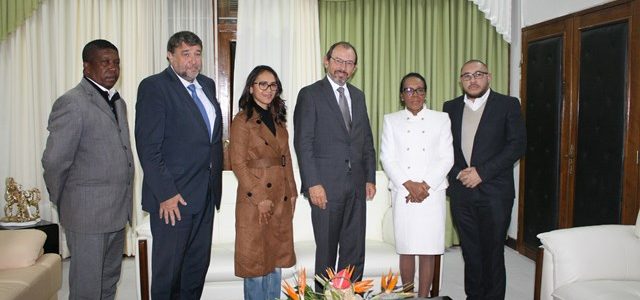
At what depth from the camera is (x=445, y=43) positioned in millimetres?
4945

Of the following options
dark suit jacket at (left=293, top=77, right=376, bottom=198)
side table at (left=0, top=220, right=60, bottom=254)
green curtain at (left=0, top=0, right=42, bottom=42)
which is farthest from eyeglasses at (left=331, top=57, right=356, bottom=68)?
green curtain at (left=0, top=0, right=42, bottom=42)

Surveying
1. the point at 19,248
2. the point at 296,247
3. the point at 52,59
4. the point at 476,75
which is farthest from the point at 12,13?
the point at 476,75

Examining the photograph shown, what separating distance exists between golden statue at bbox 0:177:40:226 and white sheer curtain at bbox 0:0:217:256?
1.17ft

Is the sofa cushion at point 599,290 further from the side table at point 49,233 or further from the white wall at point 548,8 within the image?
the side table at point 49,233

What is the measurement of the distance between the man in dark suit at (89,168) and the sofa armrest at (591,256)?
2.09 m

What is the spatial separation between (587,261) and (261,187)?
1603 mm

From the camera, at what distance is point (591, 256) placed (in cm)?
262

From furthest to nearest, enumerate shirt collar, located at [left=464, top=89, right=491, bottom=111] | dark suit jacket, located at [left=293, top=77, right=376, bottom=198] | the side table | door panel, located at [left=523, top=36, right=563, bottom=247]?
door panel, located at [left=523, top=36, right=563, bottom=247] → the side table → shirt collar, located at [left=464, top=89, right=491, bottom=111] → dark suit jacket, located at [left=293, top=77, right=376, bottom=198]

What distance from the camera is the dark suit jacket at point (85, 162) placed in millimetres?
2355

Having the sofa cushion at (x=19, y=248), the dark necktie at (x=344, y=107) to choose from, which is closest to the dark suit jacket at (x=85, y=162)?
the sofa cushion at (x=19, y=248)

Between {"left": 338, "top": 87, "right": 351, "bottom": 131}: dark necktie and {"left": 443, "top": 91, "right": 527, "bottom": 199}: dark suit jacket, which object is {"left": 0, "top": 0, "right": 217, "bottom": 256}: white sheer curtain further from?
{"left": 443, "top": 91, "right": 527, "bottom": 199}: dark suit jacket

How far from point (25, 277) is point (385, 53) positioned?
11.1ft

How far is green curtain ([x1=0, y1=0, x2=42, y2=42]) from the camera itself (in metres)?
4.38

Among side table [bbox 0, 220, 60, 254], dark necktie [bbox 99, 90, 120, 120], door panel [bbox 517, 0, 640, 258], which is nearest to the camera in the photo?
dark necktie [bbox 99, 90, 120, 120]
